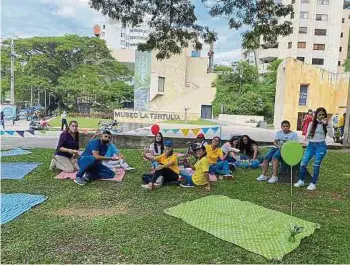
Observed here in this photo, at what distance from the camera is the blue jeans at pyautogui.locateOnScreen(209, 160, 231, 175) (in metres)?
6.54

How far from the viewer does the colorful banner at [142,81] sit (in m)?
42.1

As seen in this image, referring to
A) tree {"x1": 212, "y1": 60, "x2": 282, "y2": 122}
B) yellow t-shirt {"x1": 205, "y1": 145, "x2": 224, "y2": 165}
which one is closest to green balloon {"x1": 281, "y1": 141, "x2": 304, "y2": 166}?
yellow t-shirt {"x1": 205, "y1": 145, "x2": 224, "y2": 165}

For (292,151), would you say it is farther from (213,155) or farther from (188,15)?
(188,15)

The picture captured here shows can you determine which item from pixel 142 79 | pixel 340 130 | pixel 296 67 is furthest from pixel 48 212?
pixel 142 79

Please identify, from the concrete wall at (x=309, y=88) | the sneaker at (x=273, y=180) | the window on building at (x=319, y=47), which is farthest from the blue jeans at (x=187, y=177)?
the window on building at (x=319, y=47)

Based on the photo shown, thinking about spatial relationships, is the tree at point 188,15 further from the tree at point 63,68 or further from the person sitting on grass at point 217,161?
the tree at point 63,68

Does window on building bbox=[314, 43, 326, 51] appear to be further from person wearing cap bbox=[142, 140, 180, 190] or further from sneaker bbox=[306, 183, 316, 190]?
person wearing cap bbox=[142, 140, 180, 190]

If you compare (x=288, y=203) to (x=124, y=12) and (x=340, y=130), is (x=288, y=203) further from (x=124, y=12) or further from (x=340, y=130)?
(x=340, y=130)

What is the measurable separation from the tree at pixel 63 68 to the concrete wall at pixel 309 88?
76.5 ft

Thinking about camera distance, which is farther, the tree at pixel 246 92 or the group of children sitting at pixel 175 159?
the tree at pixel 246 92

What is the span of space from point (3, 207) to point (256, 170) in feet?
16.5

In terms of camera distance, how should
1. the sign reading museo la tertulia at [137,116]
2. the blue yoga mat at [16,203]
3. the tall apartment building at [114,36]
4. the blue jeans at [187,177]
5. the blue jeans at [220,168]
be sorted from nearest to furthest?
the blue yoga mat at [16,203] < the blue jeans at [187,177] < the blue jeans at [220,168] < the sign reading museo la tertulia at [137,116] < the tall apartment building at [114,36]

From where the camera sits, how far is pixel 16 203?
177 inches

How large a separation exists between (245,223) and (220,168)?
9.01ft
